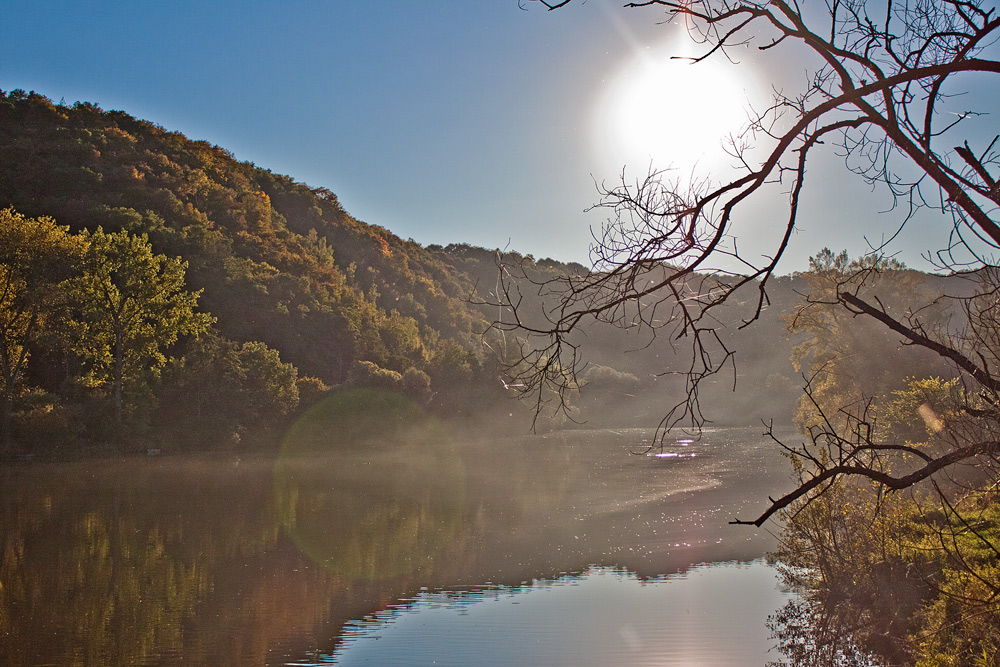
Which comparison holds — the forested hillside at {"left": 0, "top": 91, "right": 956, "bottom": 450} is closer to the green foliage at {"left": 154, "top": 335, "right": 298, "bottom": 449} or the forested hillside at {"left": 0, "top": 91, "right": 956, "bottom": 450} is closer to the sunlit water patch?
the green foliage at {"left": 154, "top": 335, "right": 298, "bottom": 449}

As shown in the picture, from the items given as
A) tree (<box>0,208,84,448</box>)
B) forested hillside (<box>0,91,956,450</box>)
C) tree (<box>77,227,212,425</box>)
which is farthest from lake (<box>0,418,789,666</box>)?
tree (<box>77,227,212,425</box>)

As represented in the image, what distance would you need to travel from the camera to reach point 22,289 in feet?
97.6

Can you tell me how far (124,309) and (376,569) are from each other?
24498 mm

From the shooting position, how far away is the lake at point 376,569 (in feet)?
33.8

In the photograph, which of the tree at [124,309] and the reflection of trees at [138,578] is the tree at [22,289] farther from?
the reflection of trees at [138,578]

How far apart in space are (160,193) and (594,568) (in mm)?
43622

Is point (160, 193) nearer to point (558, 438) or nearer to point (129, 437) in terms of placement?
point (129, 437)

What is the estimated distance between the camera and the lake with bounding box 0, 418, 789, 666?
33.8ft

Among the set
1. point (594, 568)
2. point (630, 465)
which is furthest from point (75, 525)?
point (630, 465)

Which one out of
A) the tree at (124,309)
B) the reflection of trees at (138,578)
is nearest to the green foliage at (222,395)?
the tree at (124,309)

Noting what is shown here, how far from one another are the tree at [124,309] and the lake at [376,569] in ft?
21.2

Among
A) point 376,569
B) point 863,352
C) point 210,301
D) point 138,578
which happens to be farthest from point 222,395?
point 863,352

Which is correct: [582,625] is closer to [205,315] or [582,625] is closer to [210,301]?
[205,315]

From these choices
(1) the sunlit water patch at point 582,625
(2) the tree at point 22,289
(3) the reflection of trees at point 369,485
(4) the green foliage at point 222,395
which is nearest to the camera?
(1) the sunlit water patch at point 582,625
